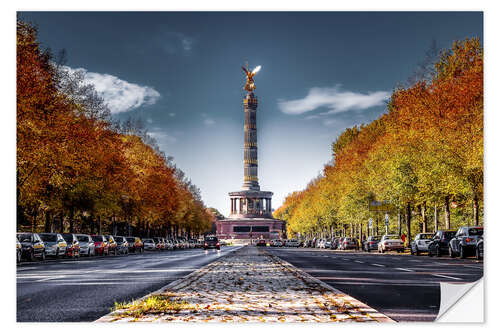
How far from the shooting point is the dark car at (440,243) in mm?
32572

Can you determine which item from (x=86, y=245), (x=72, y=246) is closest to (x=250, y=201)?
(x=86, y=245)

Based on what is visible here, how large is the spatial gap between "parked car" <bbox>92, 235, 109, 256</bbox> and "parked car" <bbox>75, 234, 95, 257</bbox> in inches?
36.5

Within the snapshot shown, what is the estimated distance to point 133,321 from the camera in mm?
7793

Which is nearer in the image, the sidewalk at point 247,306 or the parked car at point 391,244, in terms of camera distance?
the sidewalk at point 247,306

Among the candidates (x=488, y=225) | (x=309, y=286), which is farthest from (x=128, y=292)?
(x=488, y=225)

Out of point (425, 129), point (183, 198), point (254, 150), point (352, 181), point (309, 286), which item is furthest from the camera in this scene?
point (254, 150)

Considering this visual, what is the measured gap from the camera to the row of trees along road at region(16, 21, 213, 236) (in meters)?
21.6

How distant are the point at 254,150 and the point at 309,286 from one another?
128 metres

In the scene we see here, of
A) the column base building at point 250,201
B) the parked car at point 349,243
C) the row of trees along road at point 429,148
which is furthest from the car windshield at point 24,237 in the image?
the column base building at point 250,201

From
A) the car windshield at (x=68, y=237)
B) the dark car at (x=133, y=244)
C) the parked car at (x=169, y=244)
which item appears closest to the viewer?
the car windshield at (x=68, y=237)

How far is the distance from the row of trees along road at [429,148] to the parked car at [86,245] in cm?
2005

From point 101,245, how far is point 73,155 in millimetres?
14047

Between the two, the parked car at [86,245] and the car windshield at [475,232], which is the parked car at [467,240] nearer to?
the car windshield at [475,232]
